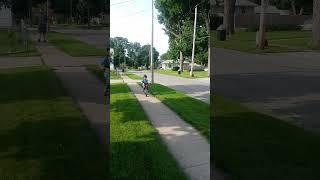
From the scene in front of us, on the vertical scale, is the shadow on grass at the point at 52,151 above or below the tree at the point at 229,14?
below

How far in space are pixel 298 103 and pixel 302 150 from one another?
437 mm

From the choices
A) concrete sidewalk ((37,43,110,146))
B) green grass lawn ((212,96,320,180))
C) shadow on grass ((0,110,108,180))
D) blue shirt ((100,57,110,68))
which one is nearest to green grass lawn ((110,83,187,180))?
green grass lawn ((212,96,320,180))

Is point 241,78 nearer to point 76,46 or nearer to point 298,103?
point 298,103

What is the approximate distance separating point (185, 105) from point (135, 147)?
9.50ft

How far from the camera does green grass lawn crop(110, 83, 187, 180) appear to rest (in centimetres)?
550

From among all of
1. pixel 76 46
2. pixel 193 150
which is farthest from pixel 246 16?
pixel 193 150

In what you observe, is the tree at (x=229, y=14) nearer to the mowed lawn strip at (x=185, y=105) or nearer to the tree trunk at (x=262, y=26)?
the tree trunk at (x=262, y=26)

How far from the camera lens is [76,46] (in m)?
4.17

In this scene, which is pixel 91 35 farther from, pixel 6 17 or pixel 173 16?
pixel 173 16

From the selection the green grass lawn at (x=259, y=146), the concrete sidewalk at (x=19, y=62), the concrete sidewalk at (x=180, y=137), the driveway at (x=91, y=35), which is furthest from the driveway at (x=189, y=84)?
the concrete sidewalk at (x=19, y=62)

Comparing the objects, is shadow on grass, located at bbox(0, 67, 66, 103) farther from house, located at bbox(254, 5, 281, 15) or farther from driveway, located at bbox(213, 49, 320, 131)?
house, located at bbox(254, 5, 281, 15)

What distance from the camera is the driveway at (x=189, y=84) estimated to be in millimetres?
8421

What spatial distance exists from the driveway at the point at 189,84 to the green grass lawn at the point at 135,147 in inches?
30.0

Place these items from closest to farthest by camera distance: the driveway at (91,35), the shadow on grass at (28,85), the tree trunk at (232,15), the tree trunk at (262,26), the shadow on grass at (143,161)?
the shadow on grass at (28,85) → the driveway at (91,35) → the tree trunk at (262,26) → the tree trunk at (232,15) → the shadow on grass at (143,161)
